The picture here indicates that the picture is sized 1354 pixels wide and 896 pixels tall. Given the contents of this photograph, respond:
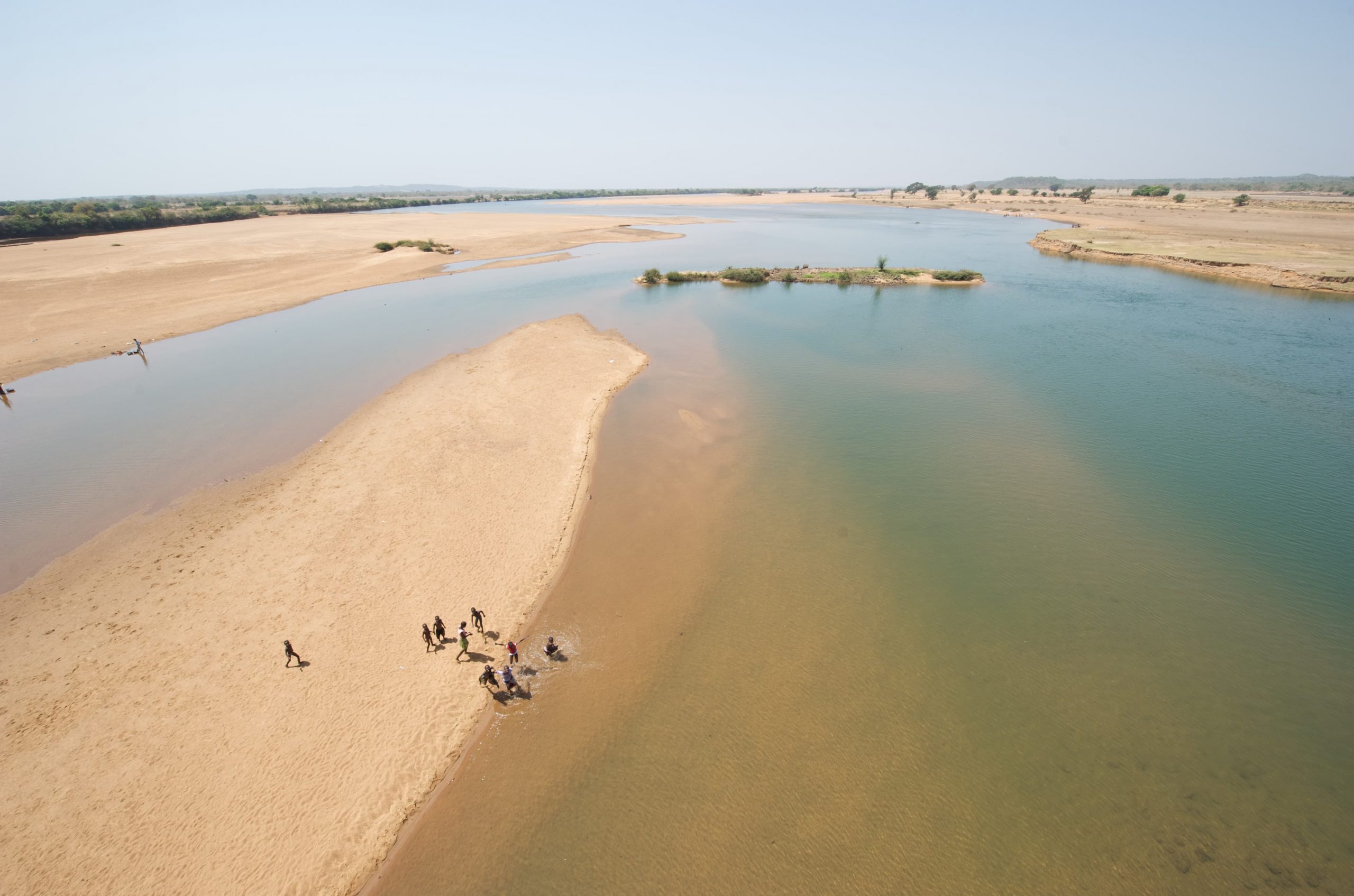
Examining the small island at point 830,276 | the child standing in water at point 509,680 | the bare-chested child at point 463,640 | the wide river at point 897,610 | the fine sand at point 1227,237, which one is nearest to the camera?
the wide river at point 897,610

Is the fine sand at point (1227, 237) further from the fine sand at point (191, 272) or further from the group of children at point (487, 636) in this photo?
the group of children at point (487, 636)

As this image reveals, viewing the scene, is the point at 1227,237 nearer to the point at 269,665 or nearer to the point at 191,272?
the point at 269,665

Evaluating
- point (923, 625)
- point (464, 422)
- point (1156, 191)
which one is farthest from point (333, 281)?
point (1156, 191)

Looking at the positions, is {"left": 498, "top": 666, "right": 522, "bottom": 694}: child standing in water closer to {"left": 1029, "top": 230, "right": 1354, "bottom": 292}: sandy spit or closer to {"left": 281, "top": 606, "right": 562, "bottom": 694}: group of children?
{"left": 281, "top": 606, "right": 562, "bottom": 694}: group of children

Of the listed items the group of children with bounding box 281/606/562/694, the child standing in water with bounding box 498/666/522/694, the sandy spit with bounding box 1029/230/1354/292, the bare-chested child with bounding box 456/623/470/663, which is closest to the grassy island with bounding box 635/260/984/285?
the sandy spit with bounding box 1029/230/1354/292

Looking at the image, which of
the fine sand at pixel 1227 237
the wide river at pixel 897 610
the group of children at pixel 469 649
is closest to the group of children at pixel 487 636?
the group of children at pixel 469 649

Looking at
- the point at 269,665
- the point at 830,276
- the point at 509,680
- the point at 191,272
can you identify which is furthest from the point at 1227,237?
the point at 191,272

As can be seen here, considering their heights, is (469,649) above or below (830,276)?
below
